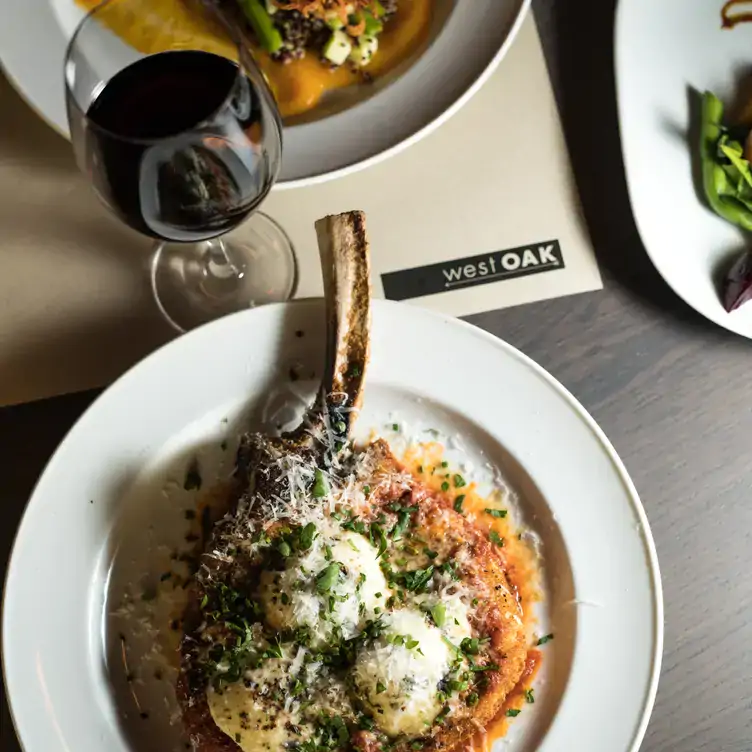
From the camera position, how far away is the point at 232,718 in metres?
1.22

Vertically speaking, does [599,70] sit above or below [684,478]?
above

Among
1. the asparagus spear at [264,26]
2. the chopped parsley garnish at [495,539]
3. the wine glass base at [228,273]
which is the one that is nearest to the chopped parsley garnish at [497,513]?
the chopped parsley garnish at [495,539]

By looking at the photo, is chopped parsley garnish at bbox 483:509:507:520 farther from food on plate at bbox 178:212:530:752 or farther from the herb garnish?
the herb garnish

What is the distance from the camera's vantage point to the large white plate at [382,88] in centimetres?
138

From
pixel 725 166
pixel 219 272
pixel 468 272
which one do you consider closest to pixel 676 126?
pixel 725 166

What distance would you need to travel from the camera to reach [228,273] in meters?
1.55

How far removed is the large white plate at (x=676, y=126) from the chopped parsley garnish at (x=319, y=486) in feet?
2.38

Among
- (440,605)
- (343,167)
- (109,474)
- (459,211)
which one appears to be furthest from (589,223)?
(109,474)

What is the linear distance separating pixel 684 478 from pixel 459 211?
27.1 inches

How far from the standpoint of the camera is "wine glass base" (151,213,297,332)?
5.02 ft

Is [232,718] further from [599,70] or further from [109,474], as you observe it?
[599,70]

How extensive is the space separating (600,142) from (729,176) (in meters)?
0.26

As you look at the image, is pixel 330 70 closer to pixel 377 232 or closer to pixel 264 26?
pixel 264 26

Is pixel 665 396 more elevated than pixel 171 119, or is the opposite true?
pixel 171 119
